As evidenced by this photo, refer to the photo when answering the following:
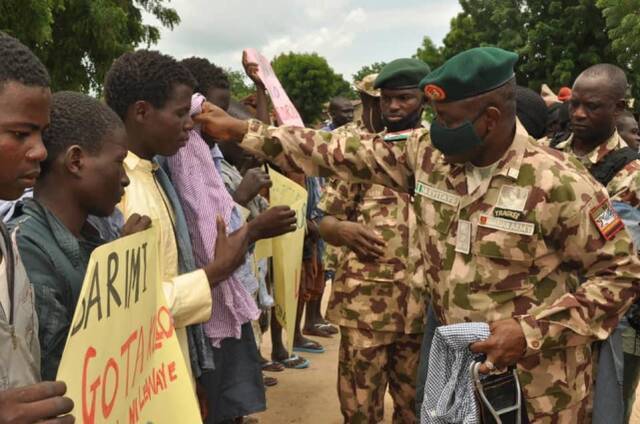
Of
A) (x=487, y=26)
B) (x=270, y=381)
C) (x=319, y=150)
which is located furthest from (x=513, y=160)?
(x=487, y=26)

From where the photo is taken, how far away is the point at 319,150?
9.13ft

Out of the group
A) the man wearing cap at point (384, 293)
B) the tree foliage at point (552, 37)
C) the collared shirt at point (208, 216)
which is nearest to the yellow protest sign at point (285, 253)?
the man wearing cap at point (384, 293)

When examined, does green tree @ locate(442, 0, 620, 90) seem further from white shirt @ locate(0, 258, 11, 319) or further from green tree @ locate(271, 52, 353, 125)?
white shirt @ locate(0, 258, 11, 319)

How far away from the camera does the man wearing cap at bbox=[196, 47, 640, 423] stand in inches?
93.0

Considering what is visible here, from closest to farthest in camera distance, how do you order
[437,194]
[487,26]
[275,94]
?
[437,194] < [275,94] < [487,26]

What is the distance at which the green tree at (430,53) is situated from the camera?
117 feet

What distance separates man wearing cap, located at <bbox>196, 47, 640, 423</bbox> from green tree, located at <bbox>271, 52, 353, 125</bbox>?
35070 mm

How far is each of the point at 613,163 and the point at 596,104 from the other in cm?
34

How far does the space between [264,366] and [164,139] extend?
382cm

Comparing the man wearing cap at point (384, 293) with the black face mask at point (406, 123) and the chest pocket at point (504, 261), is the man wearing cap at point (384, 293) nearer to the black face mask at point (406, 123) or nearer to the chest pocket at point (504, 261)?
the black face mask at point (406, 123)

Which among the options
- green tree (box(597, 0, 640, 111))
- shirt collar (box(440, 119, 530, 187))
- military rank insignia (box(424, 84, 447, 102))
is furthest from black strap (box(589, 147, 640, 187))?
green tree (box(597, 0, 640, 111))

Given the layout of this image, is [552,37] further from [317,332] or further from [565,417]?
[565,417]

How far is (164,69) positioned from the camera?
2539 mm

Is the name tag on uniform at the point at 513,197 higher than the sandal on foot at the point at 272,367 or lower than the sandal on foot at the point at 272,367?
higher
